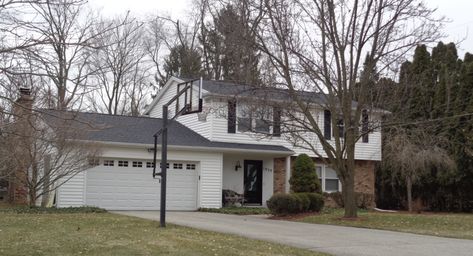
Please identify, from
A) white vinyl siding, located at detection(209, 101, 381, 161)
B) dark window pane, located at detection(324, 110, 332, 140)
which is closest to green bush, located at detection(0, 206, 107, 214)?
white vinyl siding, located at detection(209, 101, 381, 161)

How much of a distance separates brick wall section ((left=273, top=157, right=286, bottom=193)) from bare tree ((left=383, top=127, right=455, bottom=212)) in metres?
5.30

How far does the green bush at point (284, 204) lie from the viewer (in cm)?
2111

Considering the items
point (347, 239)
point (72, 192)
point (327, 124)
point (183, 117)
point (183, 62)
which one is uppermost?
point (183, 62)

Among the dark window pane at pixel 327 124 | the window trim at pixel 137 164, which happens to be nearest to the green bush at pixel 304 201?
the window trim at pixel 137 164

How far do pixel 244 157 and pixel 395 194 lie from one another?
10259 millimetres

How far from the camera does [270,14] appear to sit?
1934 centimetres

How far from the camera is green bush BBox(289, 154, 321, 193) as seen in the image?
2394 cm

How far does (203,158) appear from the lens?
25.3 metres

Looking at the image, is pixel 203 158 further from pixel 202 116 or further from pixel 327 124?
pixel 327 124

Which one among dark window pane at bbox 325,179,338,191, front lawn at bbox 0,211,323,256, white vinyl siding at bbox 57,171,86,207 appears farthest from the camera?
dark window pane at bbox 325,179,338,191

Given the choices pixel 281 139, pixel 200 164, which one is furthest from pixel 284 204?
pixel 281 139

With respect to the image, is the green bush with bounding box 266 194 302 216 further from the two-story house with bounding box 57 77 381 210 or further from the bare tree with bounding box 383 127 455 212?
the bare tree with bounding box 383 127 455 212

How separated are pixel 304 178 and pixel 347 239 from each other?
10740 mm

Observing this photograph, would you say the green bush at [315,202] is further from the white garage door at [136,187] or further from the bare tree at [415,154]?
the white garage door at [136,187]
